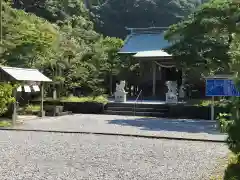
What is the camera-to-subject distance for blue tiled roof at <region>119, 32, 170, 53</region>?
92.8ft

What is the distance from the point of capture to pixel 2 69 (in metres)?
14.0

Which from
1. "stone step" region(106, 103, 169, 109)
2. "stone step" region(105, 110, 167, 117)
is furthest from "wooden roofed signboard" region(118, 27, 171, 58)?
"stone step" region(105, 110, 167, 117)

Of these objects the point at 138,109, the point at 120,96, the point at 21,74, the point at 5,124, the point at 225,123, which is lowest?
the point at 5,124

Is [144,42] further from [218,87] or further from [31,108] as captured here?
[218,87]

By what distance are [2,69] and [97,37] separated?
14.6 metres

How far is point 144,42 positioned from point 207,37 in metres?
13.6

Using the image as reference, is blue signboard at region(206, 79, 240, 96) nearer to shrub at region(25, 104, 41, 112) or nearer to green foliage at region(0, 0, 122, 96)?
green foliage at region(0, 0, 122, 96)

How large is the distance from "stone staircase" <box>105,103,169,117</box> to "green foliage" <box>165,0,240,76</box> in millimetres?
2499

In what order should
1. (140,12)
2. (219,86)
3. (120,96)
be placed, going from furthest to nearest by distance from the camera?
(140,12) → (120,96) → (219,86)

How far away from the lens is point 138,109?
19.0 meters

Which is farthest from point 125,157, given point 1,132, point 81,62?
point 81,62

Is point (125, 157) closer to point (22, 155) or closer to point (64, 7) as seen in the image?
point (22, 155)

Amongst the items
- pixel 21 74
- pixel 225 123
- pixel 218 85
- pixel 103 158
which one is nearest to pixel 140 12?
pixel 218 85

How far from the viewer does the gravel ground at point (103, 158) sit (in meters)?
6.19
